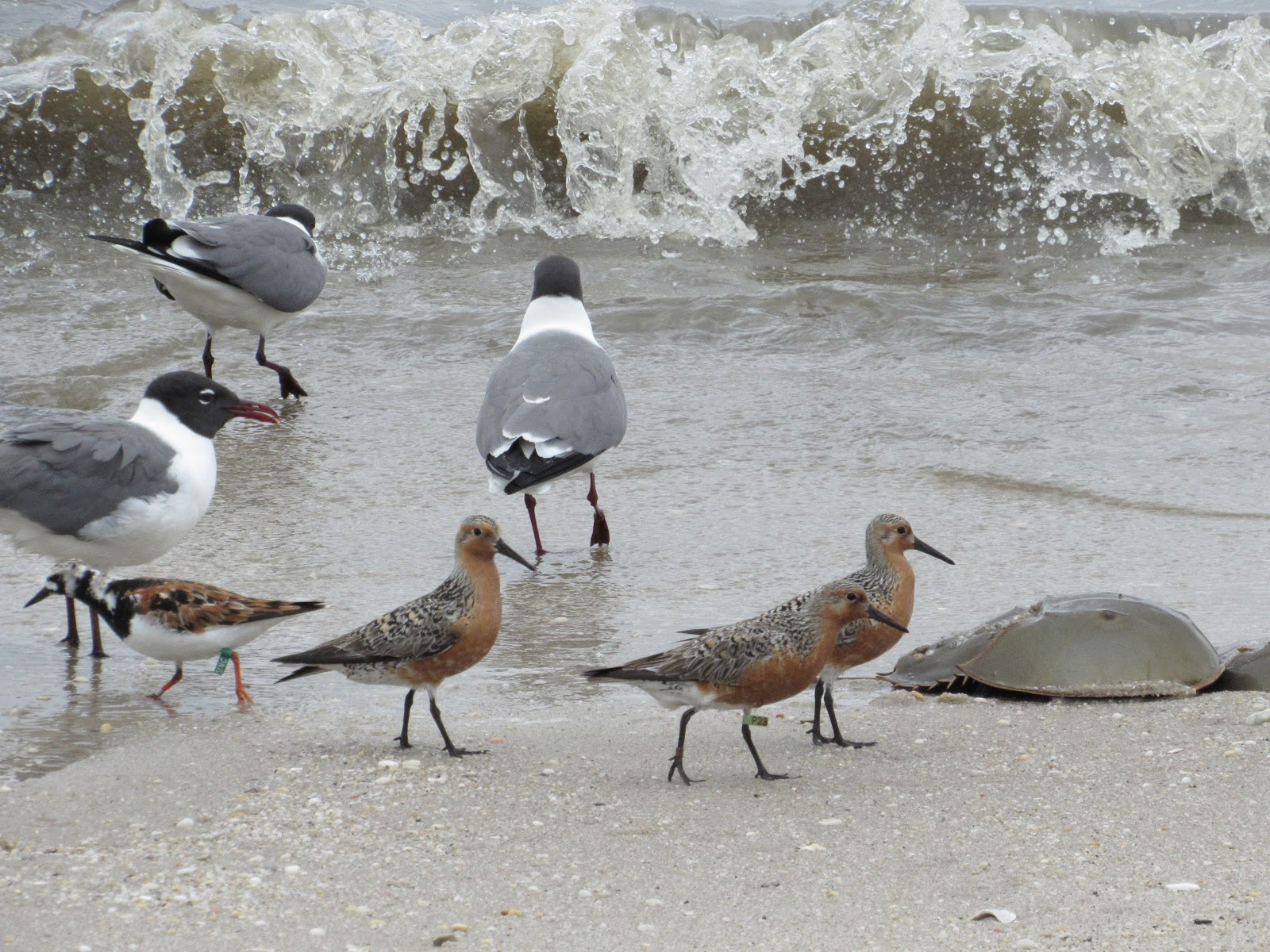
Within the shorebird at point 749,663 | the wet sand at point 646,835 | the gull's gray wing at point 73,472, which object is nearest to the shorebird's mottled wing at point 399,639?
the wet sand at point 646,835

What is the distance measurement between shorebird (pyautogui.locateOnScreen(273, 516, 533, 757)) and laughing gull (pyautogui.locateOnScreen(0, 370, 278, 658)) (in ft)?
3.92

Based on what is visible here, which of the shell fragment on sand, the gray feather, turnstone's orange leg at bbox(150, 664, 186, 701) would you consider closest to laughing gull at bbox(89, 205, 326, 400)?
the gray feather

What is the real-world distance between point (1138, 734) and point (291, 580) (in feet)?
10.5

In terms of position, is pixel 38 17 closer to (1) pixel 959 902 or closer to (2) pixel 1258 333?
(2) pixel 1258 333

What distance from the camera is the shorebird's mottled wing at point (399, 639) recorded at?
4.31m

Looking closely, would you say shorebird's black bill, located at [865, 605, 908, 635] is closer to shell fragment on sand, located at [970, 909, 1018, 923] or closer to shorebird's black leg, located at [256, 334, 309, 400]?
shell fragment on sand, located at [970, 909, 1018, 923]

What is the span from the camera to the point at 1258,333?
9461 millimetres

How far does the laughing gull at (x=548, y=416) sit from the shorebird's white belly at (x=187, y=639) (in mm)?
1699

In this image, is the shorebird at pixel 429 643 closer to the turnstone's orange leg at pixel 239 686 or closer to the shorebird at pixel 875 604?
the turnstone's orange leg at pixel 239 686

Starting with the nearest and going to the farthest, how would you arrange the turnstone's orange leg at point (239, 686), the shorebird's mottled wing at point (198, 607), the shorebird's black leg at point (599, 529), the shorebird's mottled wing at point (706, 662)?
the shorebird's mottled wing at point (706, 662)
the shorebird's mottled wing at point (198, 607)
the turnstone's orange leg at point (239, 686)
the shorebird's black leg at point (599, 529)

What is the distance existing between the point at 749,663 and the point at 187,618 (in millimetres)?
1715

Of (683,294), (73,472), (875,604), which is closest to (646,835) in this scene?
(875,604)

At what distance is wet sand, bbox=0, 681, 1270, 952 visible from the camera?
10.5ft

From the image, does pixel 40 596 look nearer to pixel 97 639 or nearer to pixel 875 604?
pixel 97 639
